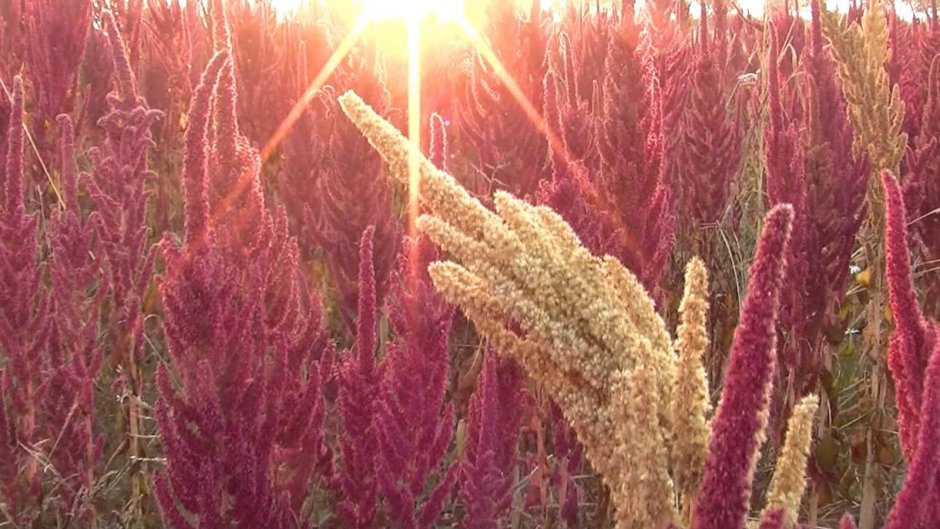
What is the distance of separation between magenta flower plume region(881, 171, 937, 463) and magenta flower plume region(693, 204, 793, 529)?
0.67ft

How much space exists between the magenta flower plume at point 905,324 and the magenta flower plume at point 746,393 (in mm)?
203

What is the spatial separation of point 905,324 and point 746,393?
29cm

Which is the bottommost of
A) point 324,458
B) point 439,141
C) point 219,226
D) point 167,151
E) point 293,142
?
point 324,458

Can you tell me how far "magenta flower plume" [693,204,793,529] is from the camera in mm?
590

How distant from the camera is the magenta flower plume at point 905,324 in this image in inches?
29.8

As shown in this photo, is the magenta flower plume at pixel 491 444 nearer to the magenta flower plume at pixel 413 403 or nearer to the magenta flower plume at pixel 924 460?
the magenta flower plume at pixel 413 403

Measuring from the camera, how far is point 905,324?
0.81m

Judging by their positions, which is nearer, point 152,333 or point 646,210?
point 646,210

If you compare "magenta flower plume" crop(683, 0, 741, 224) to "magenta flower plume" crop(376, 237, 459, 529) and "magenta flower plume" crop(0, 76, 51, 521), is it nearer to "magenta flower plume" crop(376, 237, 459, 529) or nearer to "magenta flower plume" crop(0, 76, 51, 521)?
"magenta flower plume" crop(376, 237, 459, 529)

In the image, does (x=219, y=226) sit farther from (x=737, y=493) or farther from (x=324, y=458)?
(x=737, y=493)

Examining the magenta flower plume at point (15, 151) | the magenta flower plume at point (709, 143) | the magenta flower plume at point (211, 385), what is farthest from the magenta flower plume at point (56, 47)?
the magenta flower plume at point (211, 385)

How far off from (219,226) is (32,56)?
8.00 feet

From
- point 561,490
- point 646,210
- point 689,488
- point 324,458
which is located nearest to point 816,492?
point 561,490

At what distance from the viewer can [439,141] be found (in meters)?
1.51
